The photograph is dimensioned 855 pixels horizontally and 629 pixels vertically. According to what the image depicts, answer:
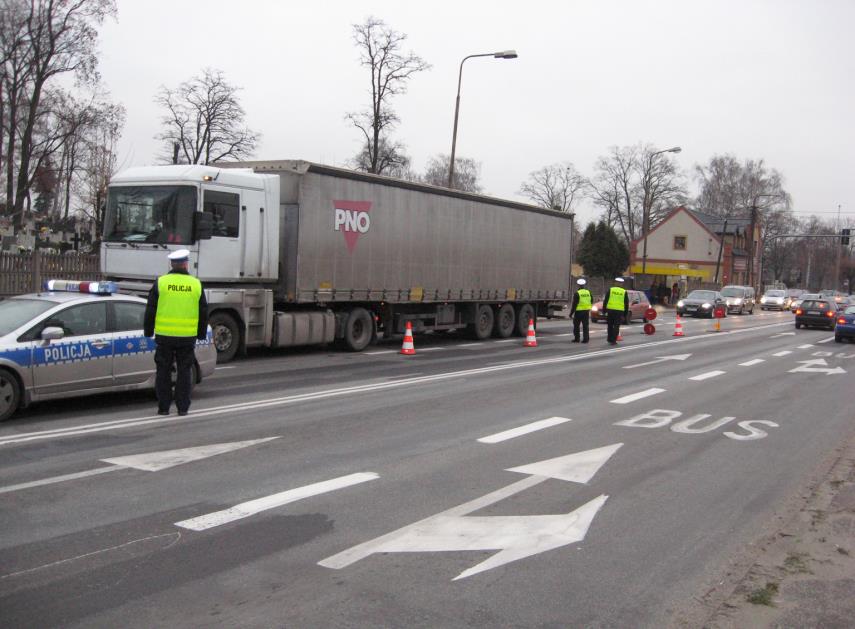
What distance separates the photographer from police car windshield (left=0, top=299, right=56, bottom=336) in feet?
28.3

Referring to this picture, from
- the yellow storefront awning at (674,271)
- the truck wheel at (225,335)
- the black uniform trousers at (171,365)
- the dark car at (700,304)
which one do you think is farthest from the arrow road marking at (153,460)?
the yellow storefront awning at (674,271)

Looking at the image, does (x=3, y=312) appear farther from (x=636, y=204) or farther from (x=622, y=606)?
(x=636, y=204)

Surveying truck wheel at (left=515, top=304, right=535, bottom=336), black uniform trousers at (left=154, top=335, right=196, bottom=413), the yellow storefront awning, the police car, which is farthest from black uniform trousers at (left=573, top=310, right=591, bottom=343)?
the yellow storefront awning

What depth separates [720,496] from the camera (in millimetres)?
6582

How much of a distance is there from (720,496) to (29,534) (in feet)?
16.7

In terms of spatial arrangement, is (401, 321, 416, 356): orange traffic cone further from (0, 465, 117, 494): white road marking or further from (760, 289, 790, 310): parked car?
(760, 289, 790, 310): parked car

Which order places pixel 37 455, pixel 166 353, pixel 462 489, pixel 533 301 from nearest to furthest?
pixel 462 489
pixel 37 455
pixel 166 353
pixel 533 301

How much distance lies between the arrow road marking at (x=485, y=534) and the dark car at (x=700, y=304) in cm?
3859

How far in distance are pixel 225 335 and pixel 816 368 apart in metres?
12.8

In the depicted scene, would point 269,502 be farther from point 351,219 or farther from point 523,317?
point 523,317

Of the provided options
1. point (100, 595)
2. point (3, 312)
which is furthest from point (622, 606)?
point (3, 312)

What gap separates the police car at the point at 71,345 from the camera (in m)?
8.46

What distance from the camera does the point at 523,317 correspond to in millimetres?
24094

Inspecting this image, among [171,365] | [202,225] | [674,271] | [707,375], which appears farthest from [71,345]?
[674,271]
